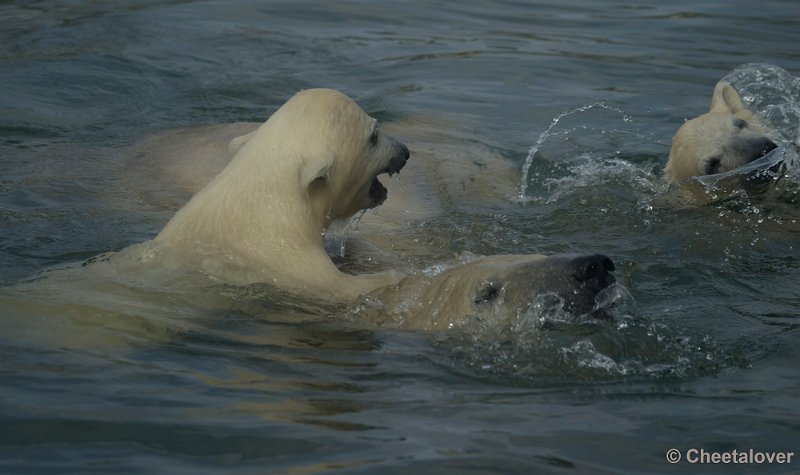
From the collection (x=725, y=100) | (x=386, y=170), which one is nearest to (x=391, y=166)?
(x=386, y=170)

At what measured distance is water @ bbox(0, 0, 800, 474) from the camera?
385 cm

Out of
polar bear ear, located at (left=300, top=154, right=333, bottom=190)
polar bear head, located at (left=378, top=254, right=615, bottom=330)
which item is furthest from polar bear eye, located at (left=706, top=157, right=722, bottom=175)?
polar bear ear, located at (left=300, top=154, right=333, bottom=190)

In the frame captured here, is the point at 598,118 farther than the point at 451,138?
Yes

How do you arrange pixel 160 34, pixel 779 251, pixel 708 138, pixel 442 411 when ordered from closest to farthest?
pixel 442 411 → pixel 779 251 → pixel 708 138 → pixel 160 34

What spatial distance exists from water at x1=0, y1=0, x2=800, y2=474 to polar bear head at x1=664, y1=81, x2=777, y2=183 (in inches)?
5.2

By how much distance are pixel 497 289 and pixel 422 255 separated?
5.12 ft

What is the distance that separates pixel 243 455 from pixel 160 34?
832 centimetres

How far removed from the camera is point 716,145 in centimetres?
752

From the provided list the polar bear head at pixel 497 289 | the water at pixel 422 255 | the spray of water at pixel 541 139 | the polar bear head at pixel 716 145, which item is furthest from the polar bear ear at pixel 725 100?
the polar bear head at pixel 497 289

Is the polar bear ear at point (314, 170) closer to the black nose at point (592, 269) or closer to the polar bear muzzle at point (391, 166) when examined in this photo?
the polar bear muzzle at point (391, 166)

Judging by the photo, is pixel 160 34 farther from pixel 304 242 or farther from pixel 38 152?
pixel 304 242

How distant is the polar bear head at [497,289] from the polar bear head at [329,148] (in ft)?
2.11

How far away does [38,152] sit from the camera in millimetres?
8023

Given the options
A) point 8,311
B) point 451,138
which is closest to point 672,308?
point 8,311
